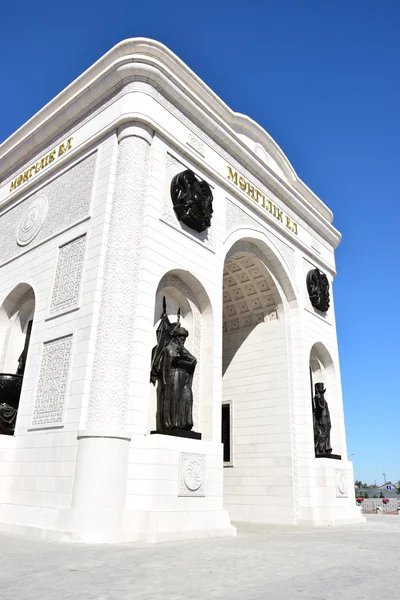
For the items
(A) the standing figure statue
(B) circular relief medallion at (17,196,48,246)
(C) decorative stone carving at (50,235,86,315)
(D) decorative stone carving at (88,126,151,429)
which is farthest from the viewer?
(A) the standing figure statue

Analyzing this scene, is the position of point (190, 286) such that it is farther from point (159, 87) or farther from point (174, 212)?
point (159, 87)

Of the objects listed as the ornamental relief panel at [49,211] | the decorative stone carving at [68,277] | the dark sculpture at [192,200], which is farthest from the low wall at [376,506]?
the ornamental relief panel at [49,211]

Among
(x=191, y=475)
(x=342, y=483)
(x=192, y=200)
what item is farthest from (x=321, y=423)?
(x=192, y=200)

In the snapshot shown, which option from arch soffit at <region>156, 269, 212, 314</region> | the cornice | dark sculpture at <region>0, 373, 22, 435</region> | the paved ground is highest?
the cornice

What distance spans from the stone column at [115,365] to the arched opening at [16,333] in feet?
9.98

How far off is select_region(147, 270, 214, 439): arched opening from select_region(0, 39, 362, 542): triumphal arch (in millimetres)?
38

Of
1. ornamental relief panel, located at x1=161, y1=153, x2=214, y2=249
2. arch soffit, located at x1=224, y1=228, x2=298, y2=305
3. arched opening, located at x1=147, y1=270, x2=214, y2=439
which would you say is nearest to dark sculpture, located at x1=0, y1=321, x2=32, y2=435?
arched opening, located at x1=147, y1=270, x2=214, y2=439

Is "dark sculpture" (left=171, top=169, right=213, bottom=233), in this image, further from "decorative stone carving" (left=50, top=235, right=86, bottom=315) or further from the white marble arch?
the white marble arch

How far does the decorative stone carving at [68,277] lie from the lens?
992 cm

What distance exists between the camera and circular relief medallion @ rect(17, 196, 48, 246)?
478 inches

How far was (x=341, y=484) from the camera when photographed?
1381 centimetres

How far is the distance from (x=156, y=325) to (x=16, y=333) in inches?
173

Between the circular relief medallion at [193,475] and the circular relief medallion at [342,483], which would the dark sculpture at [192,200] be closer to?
the circular relief medallion at [193,475]

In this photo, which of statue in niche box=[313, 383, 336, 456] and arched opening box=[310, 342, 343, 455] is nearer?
statue in niche box=[313, 383, 336, 456]
